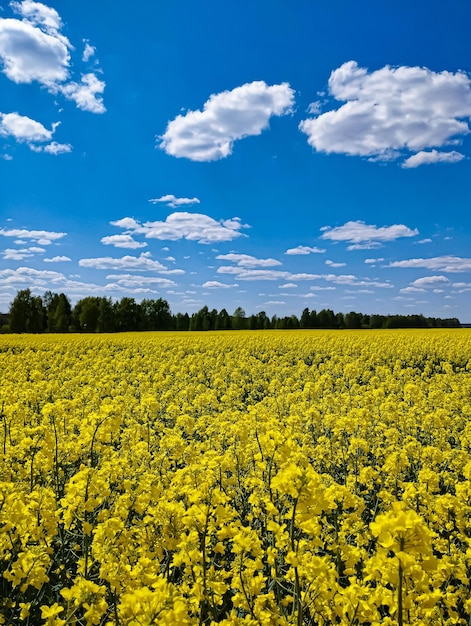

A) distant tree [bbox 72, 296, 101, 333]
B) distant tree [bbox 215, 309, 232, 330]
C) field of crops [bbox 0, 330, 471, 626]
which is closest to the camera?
field of crops [bbox 0, 330, 471, 626]

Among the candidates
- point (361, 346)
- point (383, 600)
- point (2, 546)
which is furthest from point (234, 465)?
point (361, 346)

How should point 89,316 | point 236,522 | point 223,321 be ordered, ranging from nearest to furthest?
1. point 236,522
2. point 89,316
3. point 223,321

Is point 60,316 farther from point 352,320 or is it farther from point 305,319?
point 352,320

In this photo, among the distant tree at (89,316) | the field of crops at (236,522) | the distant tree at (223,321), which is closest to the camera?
the field of crops at (236,522)

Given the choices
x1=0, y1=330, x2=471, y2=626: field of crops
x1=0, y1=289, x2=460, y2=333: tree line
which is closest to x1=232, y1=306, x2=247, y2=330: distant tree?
x1=0, y1=289, x2=460, y2=333: tree line

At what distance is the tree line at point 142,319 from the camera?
6556cm

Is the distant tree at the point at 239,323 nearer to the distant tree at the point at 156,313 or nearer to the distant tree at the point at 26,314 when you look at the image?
the distant tree at the point at 156,313

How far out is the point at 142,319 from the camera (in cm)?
6744

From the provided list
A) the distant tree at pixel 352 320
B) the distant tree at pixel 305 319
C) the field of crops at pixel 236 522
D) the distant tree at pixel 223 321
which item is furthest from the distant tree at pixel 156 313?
the field of crops at pixel 236 522

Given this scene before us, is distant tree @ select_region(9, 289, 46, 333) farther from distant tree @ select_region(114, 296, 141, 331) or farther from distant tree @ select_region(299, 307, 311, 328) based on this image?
distant tree @ select_region(299, 307, 311, 328)

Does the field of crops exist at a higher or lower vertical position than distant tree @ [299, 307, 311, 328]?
lower

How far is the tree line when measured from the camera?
215 ft

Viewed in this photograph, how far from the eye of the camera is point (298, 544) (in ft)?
9.57

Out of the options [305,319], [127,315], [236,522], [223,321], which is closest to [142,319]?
[127,315]
